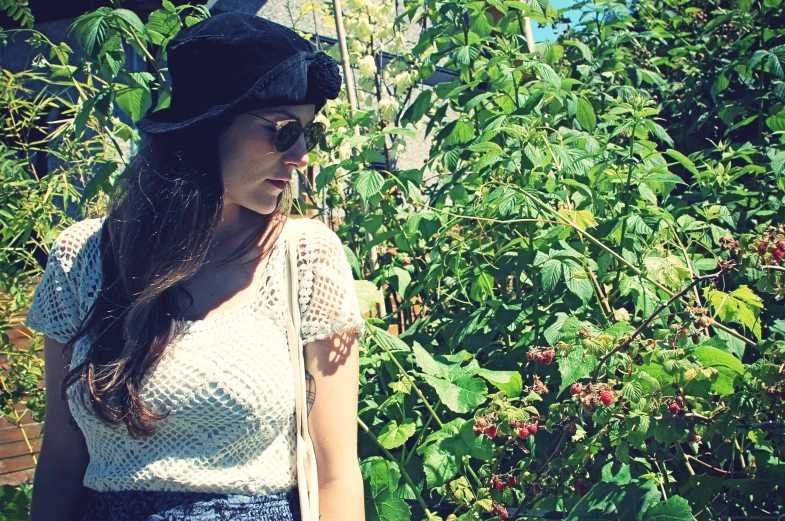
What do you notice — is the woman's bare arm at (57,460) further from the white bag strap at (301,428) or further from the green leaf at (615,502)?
the green leaf at (615,502)

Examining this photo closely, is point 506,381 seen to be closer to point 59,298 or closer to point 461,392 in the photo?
point 461,392

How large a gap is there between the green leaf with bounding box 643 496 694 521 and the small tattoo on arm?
74cm

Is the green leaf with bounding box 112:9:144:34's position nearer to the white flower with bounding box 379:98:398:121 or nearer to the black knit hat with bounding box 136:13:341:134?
the black knit hat with bounding box 136:13:341:134

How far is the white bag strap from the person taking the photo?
133 cm

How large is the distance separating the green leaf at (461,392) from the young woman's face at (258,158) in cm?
58

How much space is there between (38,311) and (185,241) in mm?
359

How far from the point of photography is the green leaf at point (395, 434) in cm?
165

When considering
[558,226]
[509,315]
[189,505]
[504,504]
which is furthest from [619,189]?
[189,505]

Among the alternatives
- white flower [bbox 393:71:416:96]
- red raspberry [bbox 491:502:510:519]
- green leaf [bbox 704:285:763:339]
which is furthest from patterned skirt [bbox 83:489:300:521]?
white flower [bbox 393:71:416:96]

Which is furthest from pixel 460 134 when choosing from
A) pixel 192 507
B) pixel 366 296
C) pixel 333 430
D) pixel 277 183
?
pixel 192 507

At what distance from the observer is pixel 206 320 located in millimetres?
1411

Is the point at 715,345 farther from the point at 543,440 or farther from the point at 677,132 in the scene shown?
the point at 677,132

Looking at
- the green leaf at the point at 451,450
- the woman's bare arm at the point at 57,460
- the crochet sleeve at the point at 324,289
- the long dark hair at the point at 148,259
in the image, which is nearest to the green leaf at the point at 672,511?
the green leaf at the point at 451,450

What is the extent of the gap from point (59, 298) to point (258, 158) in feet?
1.73
